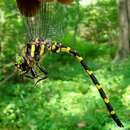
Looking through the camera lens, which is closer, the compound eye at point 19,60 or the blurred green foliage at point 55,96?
the compound eye at point 19,60

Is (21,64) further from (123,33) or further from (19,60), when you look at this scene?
(123,33)

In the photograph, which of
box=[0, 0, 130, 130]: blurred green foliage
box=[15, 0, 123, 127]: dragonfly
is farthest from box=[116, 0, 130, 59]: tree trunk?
box=[15, 0, 123, 127]: dragonfly

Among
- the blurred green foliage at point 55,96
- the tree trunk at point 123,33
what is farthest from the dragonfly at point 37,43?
the tree trunk at point 123,33

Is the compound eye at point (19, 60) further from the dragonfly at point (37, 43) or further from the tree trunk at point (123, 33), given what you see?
the tree trunk at point (123, 33)

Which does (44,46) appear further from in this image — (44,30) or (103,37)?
(103,37)

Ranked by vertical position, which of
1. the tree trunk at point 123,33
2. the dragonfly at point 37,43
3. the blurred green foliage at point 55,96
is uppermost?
the dragonfly at point 37,43

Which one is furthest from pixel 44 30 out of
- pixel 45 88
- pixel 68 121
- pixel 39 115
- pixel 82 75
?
pixel 82 75

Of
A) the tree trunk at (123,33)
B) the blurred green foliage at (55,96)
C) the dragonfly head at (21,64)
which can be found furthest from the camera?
the tree trunk at (123,33)

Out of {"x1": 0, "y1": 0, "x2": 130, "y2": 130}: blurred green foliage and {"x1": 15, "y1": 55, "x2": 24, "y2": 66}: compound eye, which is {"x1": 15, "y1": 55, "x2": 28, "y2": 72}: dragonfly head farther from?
{"x1": 0, "y1": 0, "x2": 130, "y2": 130}: blurred green foliage

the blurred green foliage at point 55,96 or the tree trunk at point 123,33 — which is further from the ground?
the tree trunk at point 123,33

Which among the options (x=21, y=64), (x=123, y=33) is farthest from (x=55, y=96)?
(x=123, y=33)

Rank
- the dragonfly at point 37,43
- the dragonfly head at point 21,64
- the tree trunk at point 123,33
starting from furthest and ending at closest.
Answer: the tree trunk at point 123,33, the dragonfly head at point 21,64, the dragonfly at point 37,43

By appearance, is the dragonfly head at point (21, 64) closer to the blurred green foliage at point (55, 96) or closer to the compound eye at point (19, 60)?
the compound eye at point (19, 60)
